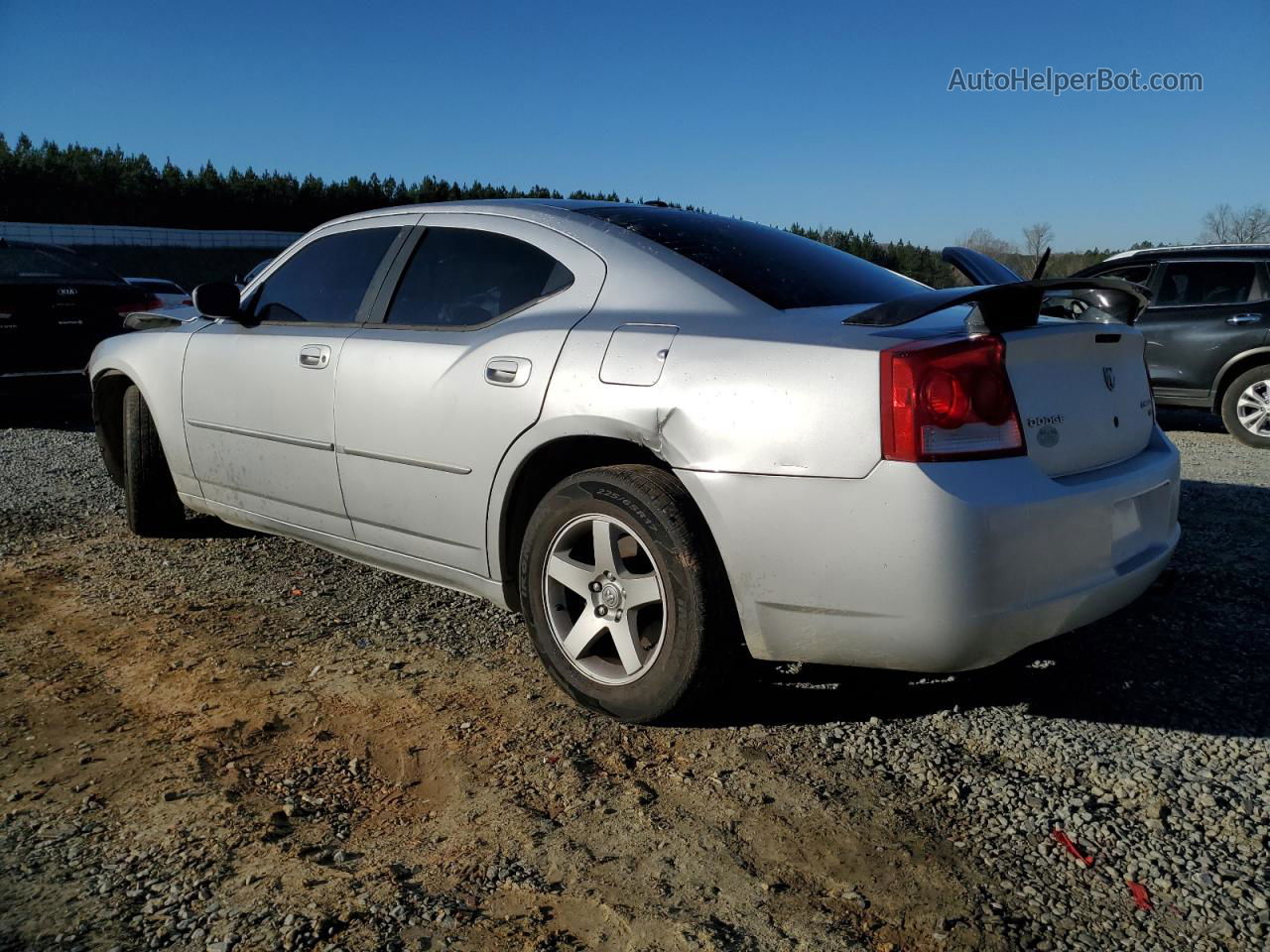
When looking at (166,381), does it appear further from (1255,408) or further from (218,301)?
(1255,408)

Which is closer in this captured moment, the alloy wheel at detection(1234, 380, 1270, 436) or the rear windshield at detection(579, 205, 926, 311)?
the rear windshield at detection(579, 205, 926, 311)

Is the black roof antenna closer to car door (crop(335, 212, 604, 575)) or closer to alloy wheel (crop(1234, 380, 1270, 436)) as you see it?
car door (crop(335, 212, 604, 575))

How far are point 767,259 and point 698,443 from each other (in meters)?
0.94

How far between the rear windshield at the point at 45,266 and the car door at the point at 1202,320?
9211mm

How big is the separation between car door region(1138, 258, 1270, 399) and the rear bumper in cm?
722

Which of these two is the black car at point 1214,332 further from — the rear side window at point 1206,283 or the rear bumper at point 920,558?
the rear bumper at point 920,558

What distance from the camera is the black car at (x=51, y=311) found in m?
8.04

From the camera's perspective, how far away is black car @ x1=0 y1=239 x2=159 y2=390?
316 inches

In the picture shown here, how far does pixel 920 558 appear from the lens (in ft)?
7.70

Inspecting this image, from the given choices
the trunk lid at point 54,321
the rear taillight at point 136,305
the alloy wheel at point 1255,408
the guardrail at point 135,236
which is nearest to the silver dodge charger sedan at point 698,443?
the trunk lid at point 54,321

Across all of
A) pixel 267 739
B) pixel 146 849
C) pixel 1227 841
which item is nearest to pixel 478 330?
pixel 267 739

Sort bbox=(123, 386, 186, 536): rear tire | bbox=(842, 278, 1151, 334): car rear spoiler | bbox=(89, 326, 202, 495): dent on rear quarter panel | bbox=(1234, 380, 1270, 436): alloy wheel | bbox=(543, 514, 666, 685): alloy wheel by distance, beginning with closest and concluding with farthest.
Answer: bbox=(842, 278, 1151, 334): car rear spoiler < bbox=(543, 514, 666, 685): alloy wheel < bbox=(89, 326, 202, 495): dent on rear quarter panel < bbox=(123, 386, 186, 536): rear tire < bbox=(1234, 380, 1270, 436): alloy wheel

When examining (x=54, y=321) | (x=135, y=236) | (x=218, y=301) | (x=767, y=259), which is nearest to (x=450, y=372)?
(x=767, y=259)

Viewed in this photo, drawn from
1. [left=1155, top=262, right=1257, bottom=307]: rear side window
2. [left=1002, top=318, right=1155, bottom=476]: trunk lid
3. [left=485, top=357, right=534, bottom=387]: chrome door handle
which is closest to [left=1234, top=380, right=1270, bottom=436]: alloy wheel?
[left=1155, top=262, right=1257, bottom=307]: rear side window
